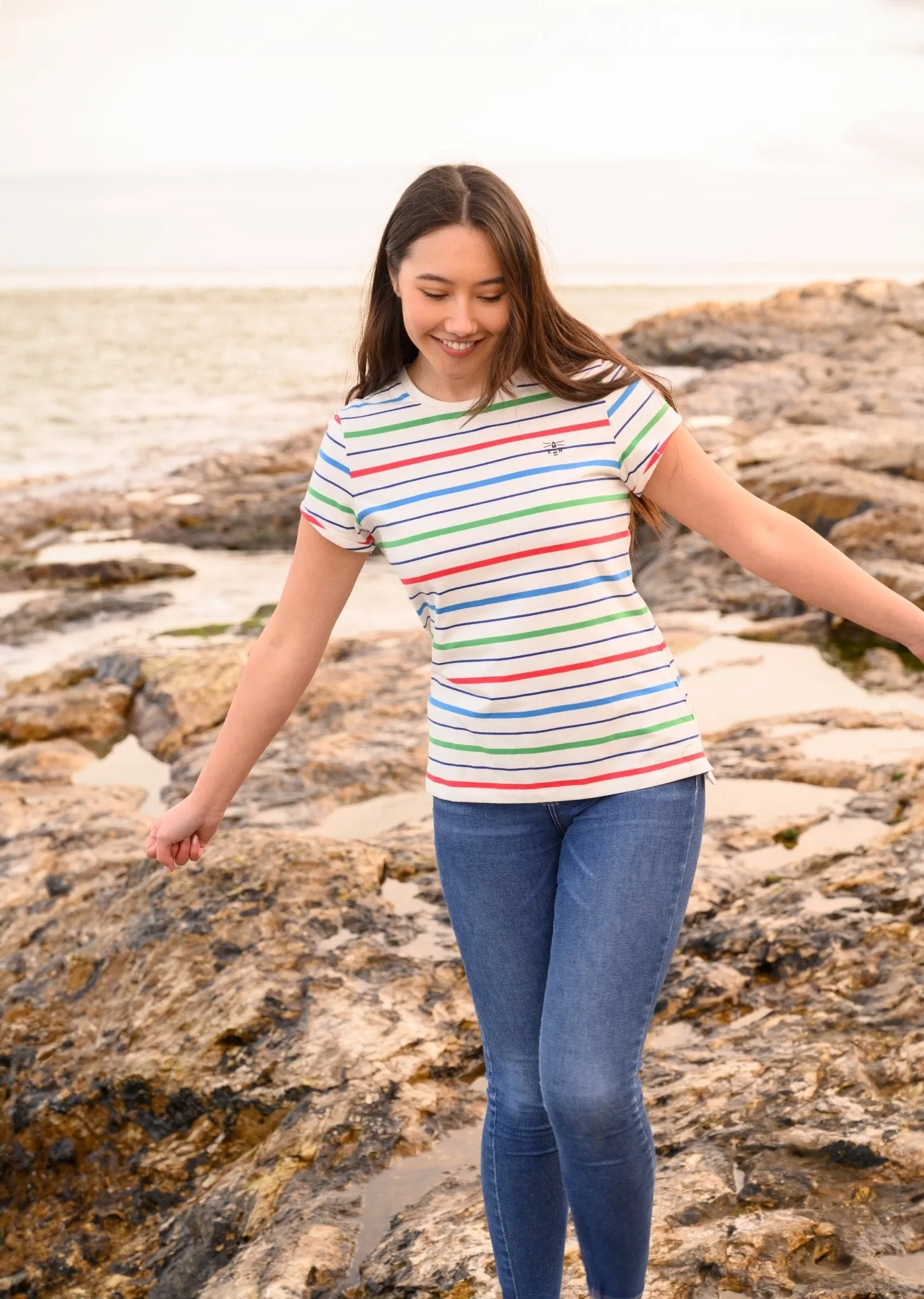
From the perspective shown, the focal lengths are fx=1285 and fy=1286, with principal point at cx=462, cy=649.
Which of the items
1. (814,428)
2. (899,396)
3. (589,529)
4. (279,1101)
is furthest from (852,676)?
(899,396)

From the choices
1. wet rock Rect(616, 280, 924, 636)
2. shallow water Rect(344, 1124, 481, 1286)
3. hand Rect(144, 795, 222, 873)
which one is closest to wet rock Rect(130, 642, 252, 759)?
wet rock Rect(616, 280, 924, 636)

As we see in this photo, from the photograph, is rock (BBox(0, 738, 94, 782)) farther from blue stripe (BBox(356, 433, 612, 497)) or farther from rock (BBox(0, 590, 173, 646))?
blue stripe (BBox(356, 433, 612, 497))

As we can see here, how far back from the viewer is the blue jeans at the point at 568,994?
2.11m

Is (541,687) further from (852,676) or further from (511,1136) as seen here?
(852,676)

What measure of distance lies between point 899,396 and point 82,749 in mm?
9413

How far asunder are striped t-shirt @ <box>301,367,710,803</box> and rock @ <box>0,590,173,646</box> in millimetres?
7886

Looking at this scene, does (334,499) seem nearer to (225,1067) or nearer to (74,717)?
(225,1067)

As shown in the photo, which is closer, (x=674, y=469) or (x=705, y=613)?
(x=674, y=469)

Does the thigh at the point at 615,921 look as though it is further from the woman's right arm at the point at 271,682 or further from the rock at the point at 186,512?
the rock at the point at 186,512

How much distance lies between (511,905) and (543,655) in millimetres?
455

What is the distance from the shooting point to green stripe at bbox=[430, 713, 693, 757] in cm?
220

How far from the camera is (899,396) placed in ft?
42.5

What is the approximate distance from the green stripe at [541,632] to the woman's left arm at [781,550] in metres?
0.23

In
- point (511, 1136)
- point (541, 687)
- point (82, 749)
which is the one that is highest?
point (541, 687)
